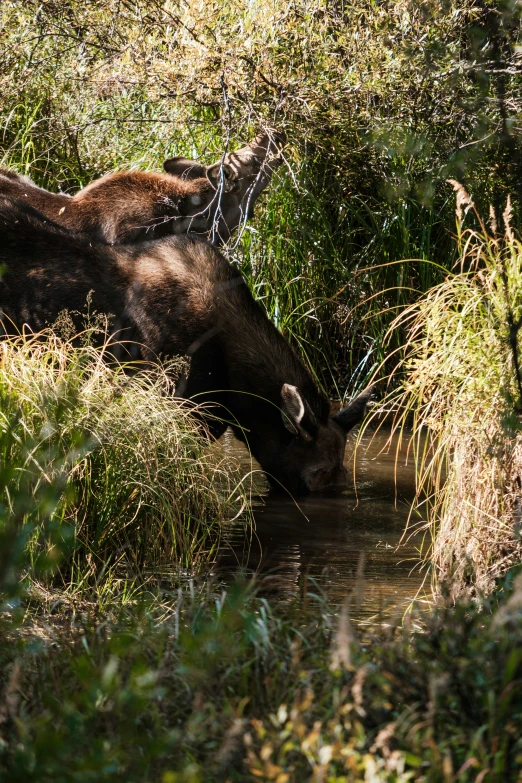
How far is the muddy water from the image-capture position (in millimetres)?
6047

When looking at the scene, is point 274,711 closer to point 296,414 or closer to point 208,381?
point 296,414

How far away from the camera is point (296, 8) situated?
32.4 feet

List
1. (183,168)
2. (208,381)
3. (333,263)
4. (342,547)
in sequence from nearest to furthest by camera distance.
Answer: (342,547) → (208,381) → (183,168) → (333,263)

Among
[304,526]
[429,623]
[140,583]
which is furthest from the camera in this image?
[304,526]

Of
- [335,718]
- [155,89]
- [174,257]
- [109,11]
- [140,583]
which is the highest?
[109,11]

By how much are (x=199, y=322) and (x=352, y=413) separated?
4.82 feet

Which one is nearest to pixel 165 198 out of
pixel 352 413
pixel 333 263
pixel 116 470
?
pixel 333 263

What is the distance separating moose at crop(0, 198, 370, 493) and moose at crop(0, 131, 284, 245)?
5.26ft

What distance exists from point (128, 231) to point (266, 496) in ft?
10.4

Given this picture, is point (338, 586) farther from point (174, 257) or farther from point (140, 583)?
point (174, 257)

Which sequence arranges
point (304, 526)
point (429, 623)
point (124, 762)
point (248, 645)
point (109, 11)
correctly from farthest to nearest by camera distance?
point (109, 11) → point (304, 526) → point (248, 645) → point (429, 623) → point (124, 762)

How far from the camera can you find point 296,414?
7840 mm

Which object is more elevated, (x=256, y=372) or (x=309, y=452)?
(x=256, y=372)

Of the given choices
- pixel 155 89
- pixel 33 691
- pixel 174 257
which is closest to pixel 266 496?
pixel 174 257
